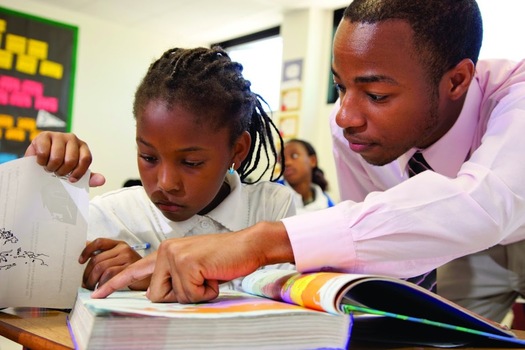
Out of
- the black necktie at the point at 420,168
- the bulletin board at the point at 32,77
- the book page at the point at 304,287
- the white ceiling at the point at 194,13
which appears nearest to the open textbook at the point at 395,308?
the book page at the point at 304,287

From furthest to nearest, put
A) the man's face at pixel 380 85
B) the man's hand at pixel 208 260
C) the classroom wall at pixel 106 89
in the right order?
the classroom wall at pixel 106 89, the man's face at pixel 380 85, the man's hand at pixel 208 260

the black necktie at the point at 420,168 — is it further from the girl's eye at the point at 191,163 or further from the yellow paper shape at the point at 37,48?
the yellow paper shape at the point at 37,48

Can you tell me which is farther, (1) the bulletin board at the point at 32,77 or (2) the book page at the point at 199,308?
(1) the bulletin board at the point at 32,77

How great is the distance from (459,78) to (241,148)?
0.40 m

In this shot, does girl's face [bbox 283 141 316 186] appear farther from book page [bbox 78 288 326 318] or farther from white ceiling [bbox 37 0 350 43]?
book page [bbox 78 288 326 318]

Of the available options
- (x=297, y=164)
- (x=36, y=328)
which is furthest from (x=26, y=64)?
(x=36, y=328)

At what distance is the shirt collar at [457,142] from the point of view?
1062mm

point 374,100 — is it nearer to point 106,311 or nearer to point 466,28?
point 466,28

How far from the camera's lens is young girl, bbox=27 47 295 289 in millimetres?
931

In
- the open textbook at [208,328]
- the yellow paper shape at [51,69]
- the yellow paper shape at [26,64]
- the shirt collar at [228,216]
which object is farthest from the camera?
the yellow paper shape at [51,69]

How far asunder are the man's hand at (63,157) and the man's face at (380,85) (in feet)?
1.28

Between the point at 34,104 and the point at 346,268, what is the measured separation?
4.38 metres

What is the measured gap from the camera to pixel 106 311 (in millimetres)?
450

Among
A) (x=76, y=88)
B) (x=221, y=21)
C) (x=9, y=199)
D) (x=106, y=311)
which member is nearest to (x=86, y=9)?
(x=76, y=88)
